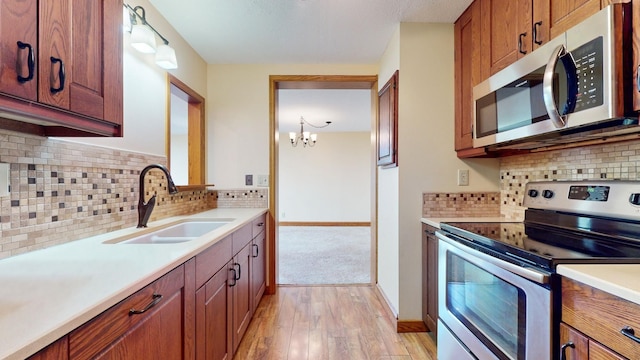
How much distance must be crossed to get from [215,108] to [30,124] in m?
1.81

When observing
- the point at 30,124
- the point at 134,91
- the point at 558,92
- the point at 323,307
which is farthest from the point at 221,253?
the point at 558,92

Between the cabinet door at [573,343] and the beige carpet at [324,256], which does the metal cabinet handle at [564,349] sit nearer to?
the cabinet door at [573,343]

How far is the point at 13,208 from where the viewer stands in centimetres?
105

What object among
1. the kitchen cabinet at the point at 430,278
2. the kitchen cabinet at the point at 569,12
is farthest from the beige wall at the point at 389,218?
the kitchen cabinet at the point at 569,12

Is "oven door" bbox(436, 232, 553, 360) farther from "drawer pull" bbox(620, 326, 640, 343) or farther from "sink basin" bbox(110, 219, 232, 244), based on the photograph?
"sink basin" bbox(110, 219, 232, 244)

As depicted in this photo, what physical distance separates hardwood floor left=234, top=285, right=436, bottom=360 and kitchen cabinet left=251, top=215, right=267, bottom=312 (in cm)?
14

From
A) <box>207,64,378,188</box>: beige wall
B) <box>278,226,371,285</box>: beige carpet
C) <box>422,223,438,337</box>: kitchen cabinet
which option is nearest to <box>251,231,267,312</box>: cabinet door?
<box>278,226,371,285</box>: beige carpet

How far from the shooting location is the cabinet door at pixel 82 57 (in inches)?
32.5

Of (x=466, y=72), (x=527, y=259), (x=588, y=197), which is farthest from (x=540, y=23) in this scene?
(x=527, y=259)

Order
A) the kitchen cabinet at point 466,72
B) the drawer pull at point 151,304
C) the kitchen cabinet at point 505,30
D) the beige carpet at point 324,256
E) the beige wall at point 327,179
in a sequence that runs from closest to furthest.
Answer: the drawer pull at point 151,304 → the kitchen cabinet at point 505,30 → the kitchen cabinet at point 466,72 → the beige carpet at point 324,256 → the beige wall at point 327,179

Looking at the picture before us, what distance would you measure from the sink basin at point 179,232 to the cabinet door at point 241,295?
0.93 ft

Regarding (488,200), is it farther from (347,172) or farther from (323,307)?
(347,172)

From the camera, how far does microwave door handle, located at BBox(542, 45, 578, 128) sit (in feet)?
3.71

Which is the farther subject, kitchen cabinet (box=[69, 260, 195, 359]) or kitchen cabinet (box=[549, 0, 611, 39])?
kitchen cabinet (box=[549, 0, 611, 39])
